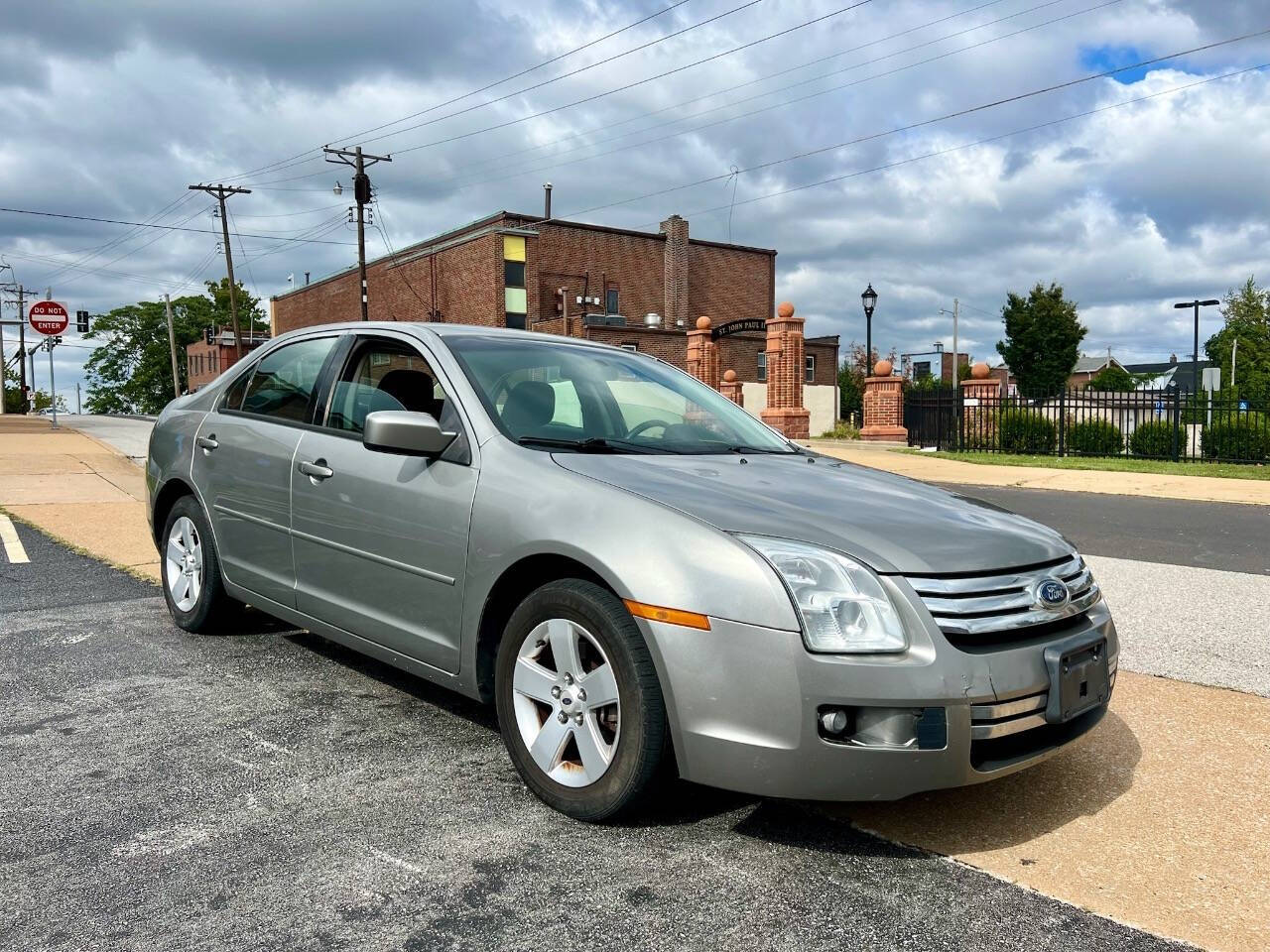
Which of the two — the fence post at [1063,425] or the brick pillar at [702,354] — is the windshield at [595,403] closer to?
the fence post at [1063,425]

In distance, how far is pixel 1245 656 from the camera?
17.2 ft

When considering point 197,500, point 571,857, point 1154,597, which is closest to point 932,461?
point 1154,597

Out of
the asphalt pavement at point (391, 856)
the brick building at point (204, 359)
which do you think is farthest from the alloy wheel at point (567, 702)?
the brick building at point (204, 359)

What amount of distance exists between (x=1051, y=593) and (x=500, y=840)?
1.77 m

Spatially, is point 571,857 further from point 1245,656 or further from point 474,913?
point 1245,656

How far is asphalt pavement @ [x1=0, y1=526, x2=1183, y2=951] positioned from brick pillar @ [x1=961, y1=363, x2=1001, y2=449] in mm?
22618

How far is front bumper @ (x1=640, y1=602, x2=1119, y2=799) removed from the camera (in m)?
2.68

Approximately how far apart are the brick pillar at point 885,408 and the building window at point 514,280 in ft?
71.3

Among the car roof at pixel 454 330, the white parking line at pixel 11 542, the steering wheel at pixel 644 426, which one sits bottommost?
the white parking line at pixel 11 542

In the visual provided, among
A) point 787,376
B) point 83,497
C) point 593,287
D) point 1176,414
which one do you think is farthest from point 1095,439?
point 593,287

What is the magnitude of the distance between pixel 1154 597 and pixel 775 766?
5025 millimetres

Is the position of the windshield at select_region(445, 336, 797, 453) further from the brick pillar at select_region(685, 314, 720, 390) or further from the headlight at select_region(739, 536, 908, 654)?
the brick pillar at select_region(685, 314, 720, 390)

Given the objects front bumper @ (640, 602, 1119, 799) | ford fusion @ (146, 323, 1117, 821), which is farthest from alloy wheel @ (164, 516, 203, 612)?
front bumper @ (640, 602, 1119, 799)

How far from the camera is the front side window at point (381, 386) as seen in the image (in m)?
4.10
